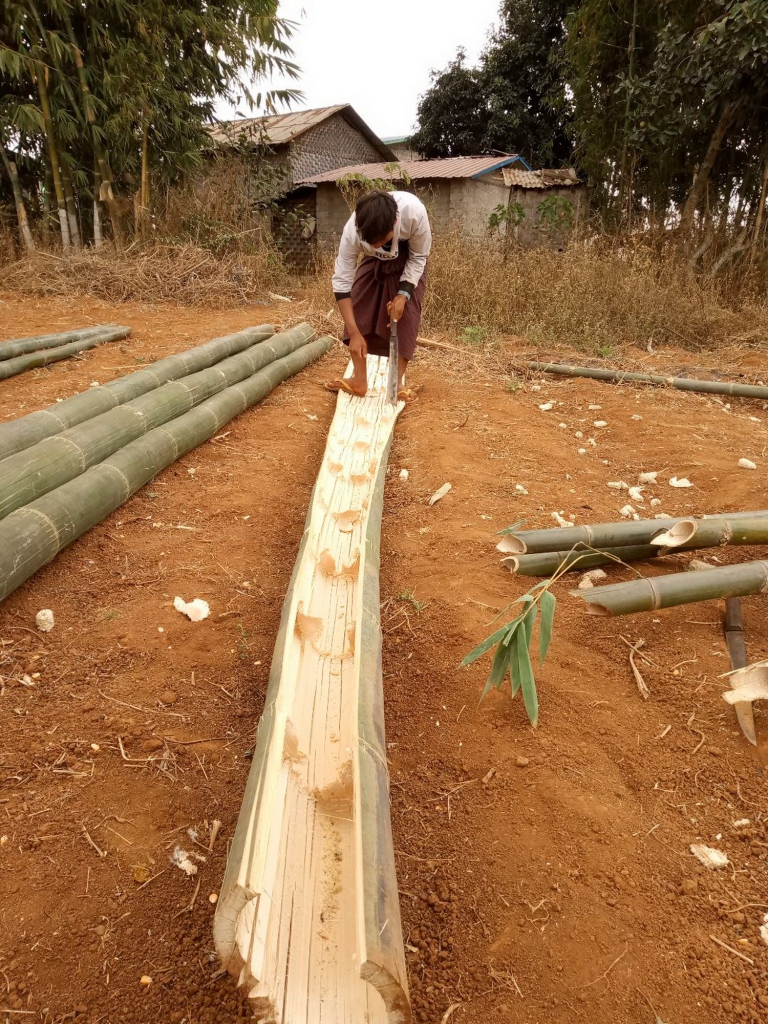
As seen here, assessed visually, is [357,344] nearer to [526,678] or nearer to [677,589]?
[677,589]

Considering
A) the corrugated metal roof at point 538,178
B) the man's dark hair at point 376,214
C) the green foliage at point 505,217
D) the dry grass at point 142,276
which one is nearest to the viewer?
the man's dark hair at point 376,214

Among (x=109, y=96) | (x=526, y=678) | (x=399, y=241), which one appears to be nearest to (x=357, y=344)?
(x=399, y=241)

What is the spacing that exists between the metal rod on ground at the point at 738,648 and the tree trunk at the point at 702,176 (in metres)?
6.70

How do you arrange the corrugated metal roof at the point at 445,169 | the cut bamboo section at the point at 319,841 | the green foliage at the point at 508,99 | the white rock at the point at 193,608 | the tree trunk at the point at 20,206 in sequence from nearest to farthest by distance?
the cut bamboo section at the point at 319,841 < the white rock at the point at 193,608 < the tree trunk at the point at 20,206 < the corrugated metal roof at the point at 445,169 < the green foliage at the point at 508,99

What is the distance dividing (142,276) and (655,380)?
5251 mm

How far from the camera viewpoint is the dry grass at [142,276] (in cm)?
639

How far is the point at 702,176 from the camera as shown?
703 cm

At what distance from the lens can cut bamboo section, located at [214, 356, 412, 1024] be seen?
0.97m

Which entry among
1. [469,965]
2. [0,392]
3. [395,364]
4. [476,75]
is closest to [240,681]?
[469,965]

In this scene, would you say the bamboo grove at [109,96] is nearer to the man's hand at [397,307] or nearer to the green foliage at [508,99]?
the man's hand at [397,307]

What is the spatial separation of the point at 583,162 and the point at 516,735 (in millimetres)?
9707

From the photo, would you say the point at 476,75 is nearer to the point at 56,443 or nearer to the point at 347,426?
the point at 347,426

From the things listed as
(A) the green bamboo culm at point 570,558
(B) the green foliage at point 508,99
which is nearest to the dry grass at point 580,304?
(A) the green bamboo culm at point 570,558

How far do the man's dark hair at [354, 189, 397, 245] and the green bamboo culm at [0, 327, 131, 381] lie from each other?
7.82ft
